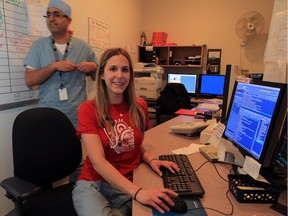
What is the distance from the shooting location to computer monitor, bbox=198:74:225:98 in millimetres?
4050

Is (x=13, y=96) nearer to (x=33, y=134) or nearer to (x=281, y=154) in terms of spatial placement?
(x=33, y=134)

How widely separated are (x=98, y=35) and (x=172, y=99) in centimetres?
141

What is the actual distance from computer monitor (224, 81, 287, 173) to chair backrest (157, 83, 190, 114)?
7.69 feet

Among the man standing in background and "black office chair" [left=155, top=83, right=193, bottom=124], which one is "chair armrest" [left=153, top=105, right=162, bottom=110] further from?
the man standing in background

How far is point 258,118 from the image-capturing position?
95 centimetres

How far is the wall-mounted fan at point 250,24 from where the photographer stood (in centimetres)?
396

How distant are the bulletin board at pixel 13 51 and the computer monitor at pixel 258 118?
5.18ft

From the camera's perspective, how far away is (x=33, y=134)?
1332 mm

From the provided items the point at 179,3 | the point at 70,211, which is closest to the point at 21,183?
the point at 70,211

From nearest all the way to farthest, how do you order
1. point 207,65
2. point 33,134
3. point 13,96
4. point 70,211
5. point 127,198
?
point 127,198 → point 70,211 → point 33,134 → point 13,96 → point 207,65

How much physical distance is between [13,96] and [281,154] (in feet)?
5.89

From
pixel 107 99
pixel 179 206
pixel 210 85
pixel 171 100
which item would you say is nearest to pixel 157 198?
pixel 179 206

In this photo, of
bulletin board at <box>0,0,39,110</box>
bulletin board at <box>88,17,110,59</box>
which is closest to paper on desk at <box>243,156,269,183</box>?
bulletin board at <box>0,0,39,110</box>

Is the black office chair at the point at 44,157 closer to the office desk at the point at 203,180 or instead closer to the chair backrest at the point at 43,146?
the chair backrest at the point at 43,146
